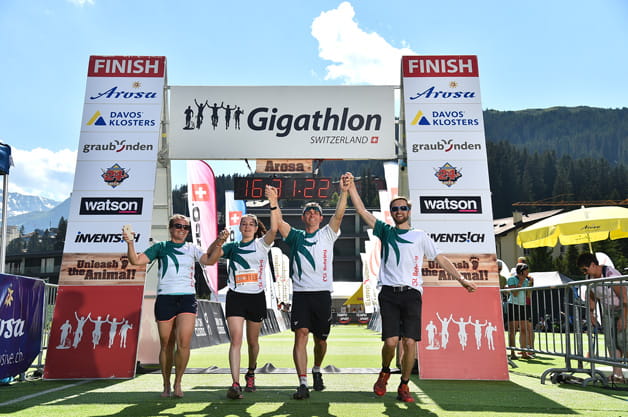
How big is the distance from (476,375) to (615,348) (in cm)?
175

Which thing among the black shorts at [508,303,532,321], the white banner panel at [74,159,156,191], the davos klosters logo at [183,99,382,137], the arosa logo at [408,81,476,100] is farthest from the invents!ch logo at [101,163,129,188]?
the black shorts at [508,303,532,321]

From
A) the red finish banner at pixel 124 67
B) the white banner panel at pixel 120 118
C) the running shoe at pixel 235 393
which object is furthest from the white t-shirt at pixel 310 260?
the red finish banner at pixel 124 67

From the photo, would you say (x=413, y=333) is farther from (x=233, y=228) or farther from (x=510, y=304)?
(x=233, y=228)

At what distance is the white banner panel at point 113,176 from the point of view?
899 cm

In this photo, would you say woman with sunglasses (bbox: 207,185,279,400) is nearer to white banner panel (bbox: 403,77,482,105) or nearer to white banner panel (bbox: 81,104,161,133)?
white banner panel (bbox: 81,104,161,133)

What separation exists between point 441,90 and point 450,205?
6.16ft

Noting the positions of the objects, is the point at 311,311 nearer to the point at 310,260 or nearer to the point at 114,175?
the point at 310,260

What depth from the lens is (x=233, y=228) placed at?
21203 millimetres

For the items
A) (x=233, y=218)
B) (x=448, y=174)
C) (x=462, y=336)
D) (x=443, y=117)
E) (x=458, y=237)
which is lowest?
(x=462, y=336)

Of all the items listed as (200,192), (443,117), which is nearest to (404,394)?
(443,117)

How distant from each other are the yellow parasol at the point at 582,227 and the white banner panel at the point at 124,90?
7.74 metres

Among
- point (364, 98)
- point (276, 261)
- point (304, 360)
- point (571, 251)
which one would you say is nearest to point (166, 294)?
point (304, 360)

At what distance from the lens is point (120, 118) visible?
30.4ft

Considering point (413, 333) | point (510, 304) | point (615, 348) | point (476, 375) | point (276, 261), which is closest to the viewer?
point (413, 333)
